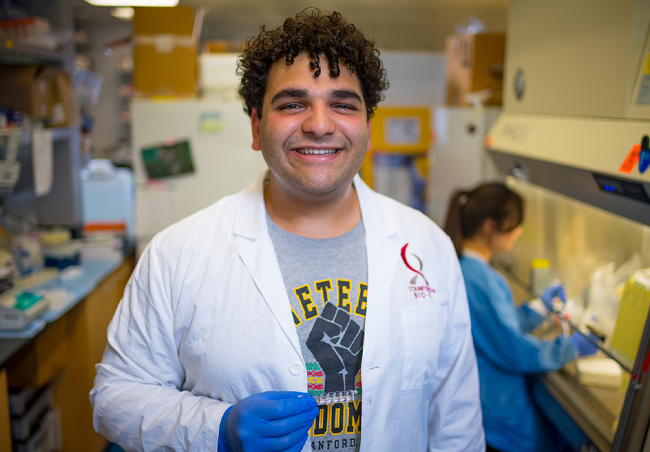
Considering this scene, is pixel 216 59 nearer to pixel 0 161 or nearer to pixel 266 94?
pixel 0 161

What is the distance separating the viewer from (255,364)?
1.09 meters

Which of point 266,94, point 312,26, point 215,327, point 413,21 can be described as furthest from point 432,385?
point 413,21

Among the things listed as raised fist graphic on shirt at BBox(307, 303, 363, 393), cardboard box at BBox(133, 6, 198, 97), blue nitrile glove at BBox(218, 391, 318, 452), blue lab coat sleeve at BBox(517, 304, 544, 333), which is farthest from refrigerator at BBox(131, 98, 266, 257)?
blue nitrile glove at BBox(218, 391, 318, 452)

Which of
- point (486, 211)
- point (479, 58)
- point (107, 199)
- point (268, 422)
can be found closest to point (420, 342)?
point (268, 422)

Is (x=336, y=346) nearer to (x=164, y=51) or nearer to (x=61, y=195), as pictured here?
(x=164, y=51)

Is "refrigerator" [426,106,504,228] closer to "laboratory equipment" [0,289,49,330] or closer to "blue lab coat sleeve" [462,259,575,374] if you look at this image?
"blue lab coat sleeve" [462,259,575,374]

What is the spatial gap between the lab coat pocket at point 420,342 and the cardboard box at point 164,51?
2.21 meters

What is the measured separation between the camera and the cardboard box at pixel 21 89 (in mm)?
2404

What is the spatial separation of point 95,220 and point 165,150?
2.83ft

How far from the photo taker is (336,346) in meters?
1.14

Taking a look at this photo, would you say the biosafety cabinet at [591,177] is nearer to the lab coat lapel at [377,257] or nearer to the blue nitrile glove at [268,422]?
the lab coat lapel at [377,257]

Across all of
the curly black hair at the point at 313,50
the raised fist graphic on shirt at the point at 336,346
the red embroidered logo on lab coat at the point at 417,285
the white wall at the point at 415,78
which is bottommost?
the raised fist graphic on shirt at the point at 336,346

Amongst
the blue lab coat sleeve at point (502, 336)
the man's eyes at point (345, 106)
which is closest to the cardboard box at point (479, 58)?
the blue lab coat sleeve at point (502, 336)

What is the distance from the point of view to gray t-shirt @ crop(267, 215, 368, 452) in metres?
1.12
